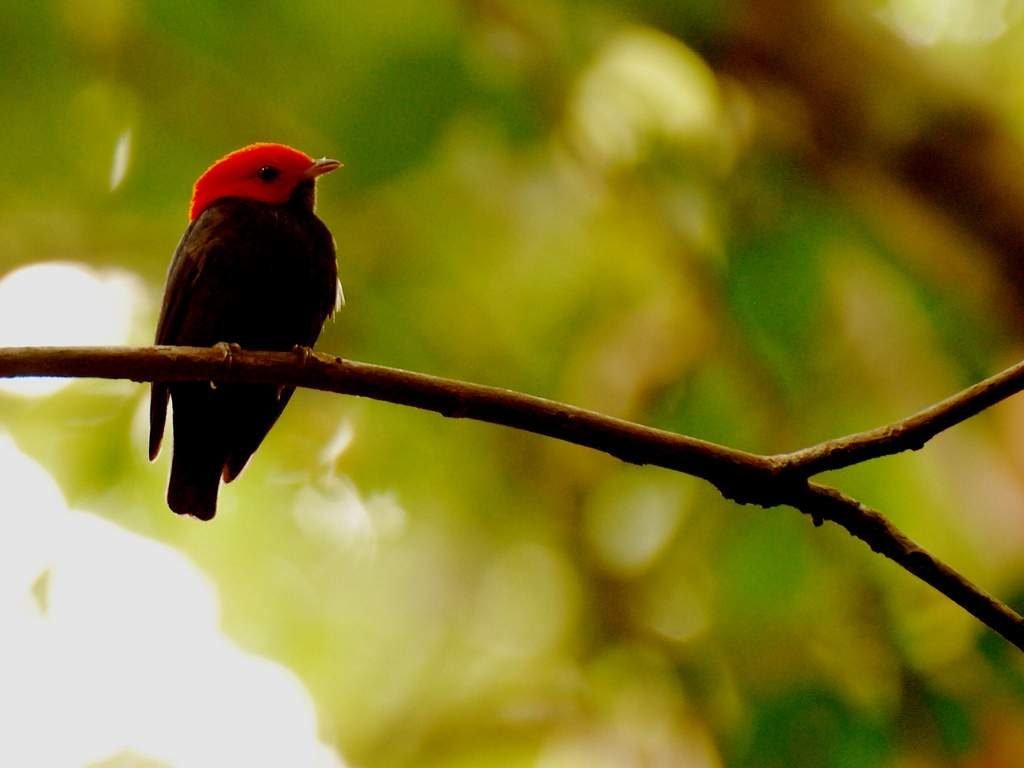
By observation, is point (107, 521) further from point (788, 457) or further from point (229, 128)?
point (788, 457)

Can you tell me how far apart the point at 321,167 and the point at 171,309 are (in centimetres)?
67

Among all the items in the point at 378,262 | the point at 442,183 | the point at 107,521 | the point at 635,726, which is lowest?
the point at 107,521

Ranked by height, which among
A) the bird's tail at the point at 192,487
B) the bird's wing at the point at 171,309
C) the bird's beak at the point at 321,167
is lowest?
the bird's tail at the point at 192,487

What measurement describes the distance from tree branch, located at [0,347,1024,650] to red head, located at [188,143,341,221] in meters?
1.83

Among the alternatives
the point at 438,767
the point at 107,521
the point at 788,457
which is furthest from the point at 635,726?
the point at 788,457

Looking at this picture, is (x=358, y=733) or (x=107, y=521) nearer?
(x=107, y=521)

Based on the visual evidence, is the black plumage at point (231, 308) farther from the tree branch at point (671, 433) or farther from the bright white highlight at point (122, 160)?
the tree branch at point (671, 433)

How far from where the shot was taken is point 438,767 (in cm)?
462

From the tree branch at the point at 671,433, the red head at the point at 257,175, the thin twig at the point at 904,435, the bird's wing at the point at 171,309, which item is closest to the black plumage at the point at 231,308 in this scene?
the bird's wing at the point at 171,309

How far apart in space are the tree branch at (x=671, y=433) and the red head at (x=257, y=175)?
6.02 feet

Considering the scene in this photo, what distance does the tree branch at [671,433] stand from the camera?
81.0 inches

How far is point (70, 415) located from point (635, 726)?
7.44 ft

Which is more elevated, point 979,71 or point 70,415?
point 979,71

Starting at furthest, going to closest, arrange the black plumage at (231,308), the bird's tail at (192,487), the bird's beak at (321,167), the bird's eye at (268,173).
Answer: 1. the bird's eye at (268,173)
2. the bird's beak at (321,167)
3. the bird's tail at (192,487)
4. the black plumage at (231,308)
